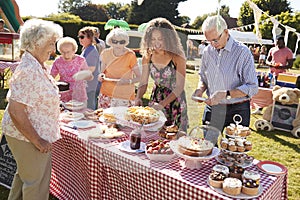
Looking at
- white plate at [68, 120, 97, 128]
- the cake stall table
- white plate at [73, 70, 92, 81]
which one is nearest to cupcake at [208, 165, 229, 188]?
white plate at [68, 120, 97, 128]

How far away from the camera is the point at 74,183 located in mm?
2191

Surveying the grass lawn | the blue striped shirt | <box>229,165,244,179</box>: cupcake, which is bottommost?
the grass lawn

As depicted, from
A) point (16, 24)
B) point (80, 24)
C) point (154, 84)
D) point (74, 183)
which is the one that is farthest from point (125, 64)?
point (80, 24)

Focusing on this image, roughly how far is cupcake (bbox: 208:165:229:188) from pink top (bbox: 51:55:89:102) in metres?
1.71

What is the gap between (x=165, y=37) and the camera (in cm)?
230

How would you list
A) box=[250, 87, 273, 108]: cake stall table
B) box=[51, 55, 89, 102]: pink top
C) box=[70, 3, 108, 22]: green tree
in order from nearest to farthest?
1. box=[51, 55, 89, 102]: pink top
2. box=[250, 87, 273, 108]: cake stall table
3. box=[70, 3, 108, 22]: green tree

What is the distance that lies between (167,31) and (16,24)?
208 cm

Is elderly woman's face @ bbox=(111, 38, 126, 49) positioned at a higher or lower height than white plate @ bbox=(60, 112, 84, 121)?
higher

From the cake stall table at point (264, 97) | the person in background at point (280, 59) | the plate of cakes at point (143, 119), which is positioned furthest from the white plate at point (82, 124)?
the person in background at point (280, 59)

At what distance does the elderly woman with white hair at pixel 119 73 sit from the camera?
289 cm

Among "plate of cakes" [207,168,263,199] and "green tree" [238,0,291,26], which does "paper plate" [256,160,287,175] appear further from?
"green tree" [238,0,291,26]

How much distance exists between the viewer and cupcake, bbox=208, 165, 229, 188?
56.6 inches

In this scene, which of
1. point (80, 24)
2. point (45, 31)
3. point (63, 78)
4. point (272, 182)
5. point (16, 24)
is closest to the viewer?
point (272, 182)

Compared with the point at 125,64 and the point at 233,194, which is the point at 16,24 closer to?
the point at 125,64
